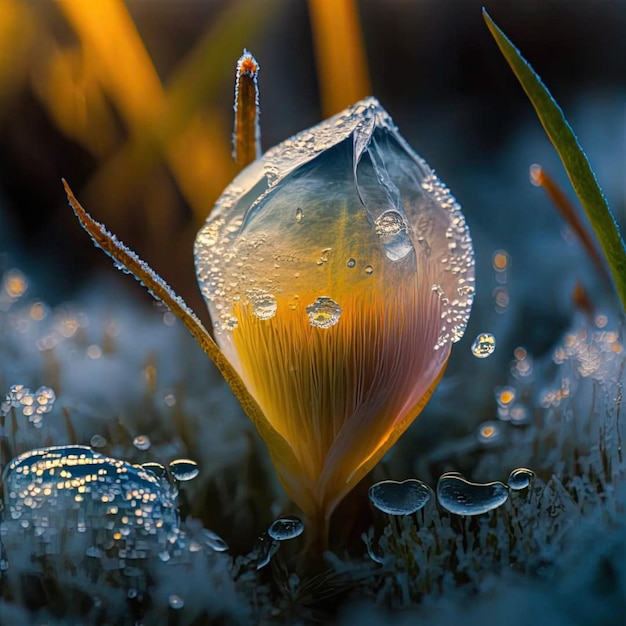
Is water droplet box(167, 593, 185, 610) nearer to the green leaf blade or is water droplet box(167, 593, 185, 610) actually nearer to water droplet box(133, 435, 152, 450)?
water droplet box(133, 435, 152, 450)

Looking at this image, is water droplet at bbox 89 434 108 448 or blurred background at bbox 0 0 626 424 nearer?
water droplet at bbox 89 434 108 448

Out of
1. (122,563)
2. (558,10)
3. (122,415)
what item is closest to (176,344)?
(122,415)

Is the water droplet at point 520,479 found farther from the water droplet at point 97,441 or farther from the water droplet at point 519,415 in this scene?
the water droplet at point 97,441

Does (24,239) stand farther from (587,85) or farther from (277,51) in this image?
(587,85)

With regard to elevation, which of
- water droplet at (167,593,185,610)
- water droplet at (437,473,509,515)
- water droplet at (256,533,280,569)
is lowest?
water droplet at (167,593,185,610)

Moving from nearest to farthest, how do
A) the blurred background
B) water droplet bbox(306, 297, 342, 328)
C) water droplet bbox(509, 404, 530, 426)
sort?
water droplet bbox(306, 297, 342, 328)
water droplet bbox(509, 404, 530, 426)
the blurred background

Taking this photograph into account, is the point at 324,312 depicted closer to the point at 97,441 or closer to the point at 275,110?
the point at 97,441

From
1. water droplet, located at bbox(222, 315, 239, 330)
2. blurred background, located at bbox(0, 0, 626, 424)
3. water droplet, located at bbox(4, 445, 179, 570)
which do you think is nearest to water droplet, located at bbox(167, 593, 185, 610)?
water droplet, located at bbox(4, 445, 179, 570)
